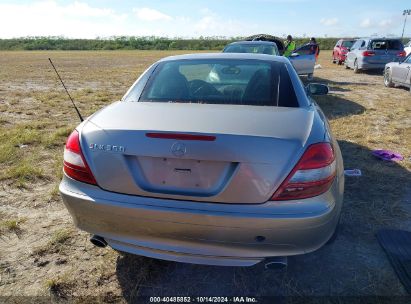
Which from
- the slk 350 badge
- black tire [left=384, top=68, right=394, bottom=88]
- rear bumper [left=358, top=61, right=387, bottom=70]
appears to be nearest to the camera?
the slk 350 badge

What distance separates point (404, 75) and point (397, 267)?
9.89 m

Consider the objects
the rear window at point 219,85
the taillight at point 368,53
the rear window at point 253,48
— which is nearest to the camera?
the rear window at point 219,85

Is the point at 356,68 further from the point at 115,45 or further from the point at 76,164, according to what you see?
the point at 115,45

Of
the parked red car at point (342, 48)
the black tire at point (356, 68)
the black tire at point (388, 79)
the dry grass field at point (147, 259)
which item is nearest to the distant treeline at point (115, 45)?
the parked red car at point (342, 48)

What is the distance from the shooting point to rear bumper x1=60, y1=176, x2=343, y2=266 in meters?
2.09

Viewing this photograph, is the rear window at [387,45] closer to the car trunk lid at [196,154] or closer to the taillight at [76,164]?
the car trunk lid at [196,154]

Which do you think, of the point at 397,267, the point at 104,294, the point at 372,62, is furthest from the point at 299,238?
the point at 372,62

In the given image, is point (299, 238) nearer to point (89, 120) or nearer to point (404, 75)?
point (89, 120)

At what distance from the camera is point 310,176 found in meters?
2.12

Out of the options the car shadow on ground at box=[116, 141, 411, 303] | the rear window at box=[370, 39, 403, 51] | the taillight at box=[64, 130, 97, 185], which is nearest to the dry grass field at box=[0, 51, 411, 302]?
the car shadow on ground at box=[116, 141, 411, 303]

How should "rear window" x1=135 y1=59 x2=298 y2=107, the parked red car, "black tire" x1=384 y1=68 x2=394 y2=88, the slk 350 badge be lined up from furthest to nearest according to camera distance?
the parked red car
"black tire" x1=384 y1=68 x2=394 y2=88
"rear window" x1=135 y1=59 x2=298 y2=107
the slk 350 badge

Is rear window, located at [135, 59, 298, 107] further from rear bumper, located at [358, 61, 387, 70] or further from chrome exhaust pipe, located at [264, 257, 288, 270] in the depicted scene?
rear bumper, located at [358, 61, 387, 70]

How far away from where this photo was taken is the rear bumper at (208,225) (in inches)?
82.1

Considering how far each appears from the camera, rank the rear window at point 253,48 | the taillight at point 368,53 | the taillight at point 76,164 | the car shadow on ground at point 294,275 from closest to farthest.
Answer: the taillight at point 76,164 → the car shadow on ground at point 294,275 → the rear window at point 253,48 → the taillight at point 368,53
